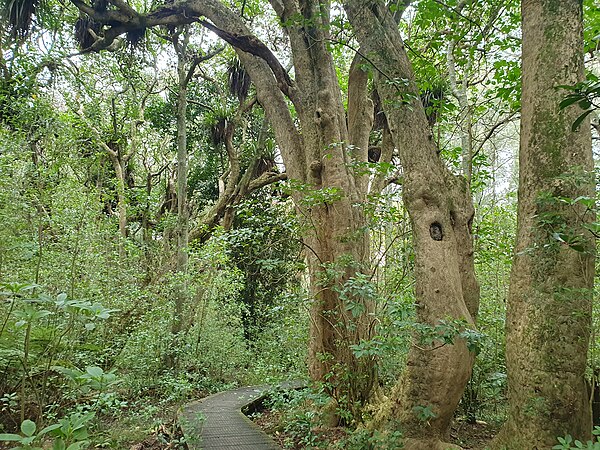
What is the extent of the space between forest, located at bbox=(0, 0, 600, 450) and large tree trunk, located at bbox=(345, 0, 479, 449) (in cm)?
2

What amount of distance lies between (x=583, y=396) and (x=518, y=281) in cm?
81

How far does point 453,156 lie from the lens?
5301 mm

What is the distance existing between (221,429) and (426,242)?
10.8ft

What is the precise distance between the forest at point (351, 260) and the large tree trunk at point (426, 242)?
0.8 inches

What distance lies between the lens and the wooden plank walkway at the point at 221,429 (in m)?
4.34

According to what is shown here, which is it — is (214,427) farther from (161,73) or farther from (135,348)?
(161,73)

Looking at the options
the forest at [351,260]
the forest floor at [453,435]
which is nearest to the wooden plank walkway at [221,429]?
the forest at [351,260]

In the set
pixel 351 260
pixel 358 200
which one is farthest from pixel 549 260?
pixel 358 200

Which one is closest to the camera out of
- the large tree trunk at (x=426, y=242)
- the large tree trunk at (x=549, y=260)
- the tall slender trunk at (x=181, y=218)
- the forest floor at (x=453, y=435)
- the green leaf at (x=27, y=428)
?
the green leaf at (x=27, y=428)

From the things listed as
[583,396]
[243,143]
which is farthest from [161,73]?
[583,396]

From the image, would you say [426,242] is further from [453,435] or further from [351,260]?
[453,435]

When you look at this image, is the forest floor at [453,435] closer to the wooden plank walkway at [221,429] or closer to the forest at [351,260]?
the forest at [351,260]

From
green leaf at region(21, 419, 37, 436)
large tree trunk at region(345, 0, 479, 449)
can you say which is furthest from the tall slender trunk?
green leaf at region(21, 419, 37, 436)

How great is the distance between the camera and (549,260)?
109 inches
